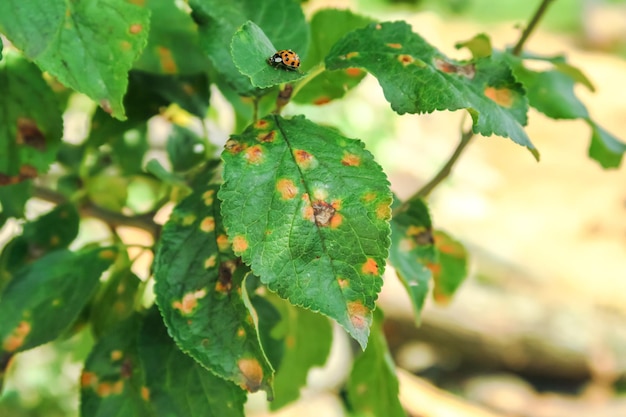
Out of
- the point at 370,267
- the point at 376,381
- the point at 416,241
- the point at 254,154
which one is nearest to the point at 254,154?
the point at 254,154

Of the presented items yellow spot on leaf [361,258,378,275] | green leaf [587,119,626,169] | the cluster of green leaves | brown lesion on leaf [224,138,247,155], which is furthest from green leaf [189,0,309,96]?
green leaf [587,119,626,169]

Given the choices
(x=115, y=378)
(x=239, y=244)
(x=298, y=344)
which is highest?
(x=239, y=244)

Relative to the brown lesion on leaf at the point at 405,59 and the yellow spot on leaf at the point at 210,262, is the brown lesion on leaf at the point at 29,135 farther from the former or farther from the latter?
the brown lesion on leaf at the point at 405,59

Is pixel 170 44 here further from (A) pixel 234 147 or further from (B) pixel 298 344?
(B) pixel 298 344

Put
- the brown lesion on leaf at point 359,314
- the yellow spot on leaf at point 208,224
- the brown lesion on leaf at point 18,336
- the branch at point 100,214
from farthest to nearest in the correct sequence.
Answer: the branch at point 100,214, the brown lesion on leaf at point 18,336, the yellow spot on leaf at point 208,224, the brown lesion on leaf at point 359,314

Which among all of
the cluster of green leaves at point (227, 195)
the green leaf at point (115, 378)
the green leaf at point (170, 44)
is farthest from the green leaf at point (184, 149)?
the green leaf at point (115, 378)

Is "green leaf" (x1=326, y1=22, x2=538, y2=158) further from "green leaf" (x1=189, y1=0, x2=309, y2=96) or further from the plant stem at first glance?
the plant stem
